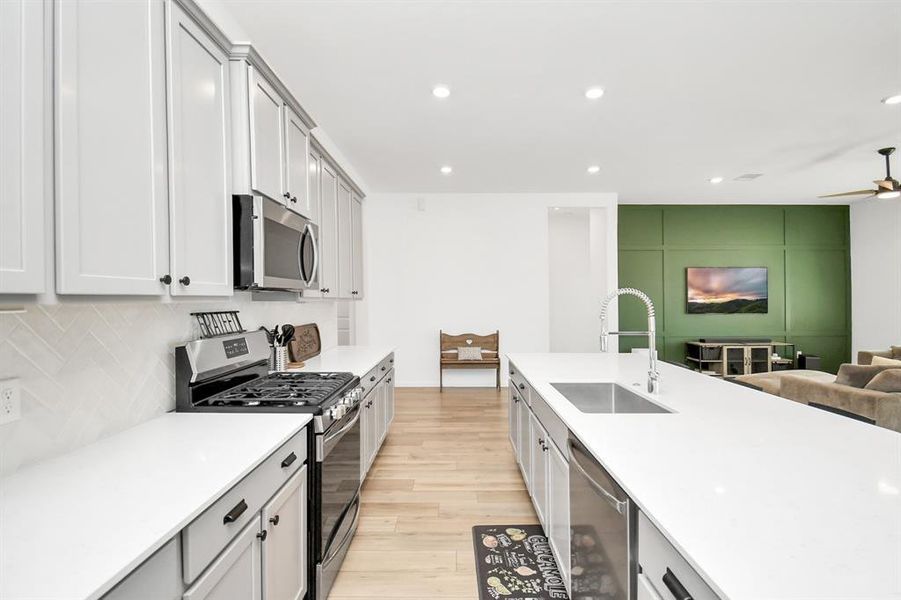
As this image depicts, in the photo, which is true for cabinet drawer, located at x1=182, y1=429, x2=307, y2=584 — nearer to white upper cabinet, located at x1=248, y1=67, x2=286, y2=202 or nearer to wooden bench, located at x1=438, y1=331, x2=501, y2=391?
Result: white upper cabinet, located at x1=248, y1=67, x2=286, y2=202

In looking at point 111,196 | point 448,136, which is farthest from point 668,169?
point 111,196

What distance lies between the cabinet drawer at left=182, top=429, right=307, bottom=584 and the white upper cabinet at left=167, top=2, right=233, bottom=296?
657 millimetres

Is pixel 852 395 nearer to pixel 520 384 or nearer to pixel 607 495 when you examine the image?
pixel 520 384

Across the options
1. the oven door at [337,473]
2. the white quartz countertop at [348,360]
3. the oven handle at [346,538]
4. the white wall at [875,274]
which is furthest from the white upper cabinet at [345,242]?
the white wall at [875,274]

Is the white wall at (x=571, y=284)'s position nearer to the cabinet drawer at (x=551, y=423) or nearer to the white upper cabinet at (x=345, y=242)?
the white upper cabinet at (x=345, y=242)

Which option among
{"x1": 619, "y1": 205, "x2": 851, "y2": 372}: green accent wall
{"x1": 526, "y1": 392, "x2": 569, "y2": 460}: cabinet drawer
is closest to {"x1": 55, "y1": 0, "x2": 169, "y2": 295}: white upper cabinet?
{"x1": 526, "y1": 392, "x2": 569, "y2": 460}: cabinet drawer

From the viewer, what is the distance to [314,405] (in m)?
1.75

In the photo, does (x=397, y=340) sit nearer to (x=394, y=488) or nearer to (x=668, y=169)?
(x=394, y=488)

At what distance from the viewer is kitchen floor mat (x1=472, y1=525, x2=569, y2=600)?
6.38ft

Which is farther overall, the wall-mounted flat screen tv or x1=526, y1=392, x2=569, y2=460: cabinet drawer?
the wall-mounted flat screen tv

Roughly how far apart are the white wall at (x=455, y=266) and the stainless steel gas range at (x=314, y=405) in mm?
3831

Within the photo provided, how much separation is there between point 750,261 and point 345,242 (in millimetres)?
6847

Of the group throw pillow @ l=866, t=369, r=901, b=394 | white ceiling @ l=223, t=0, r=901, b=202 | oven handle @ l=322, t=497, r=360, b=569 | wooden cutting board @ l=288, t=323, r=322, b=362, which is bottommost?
oven handle @ l=322, t=497, r=360, b=569

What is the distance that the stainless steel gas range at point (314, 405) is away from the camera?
68.0 inches
